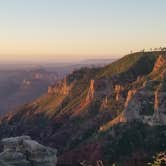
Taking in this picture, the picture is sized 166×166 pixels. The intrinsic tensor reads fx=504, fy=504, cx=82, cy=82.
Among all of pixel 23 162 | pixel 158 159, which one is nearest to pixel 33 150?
pixel 23 162

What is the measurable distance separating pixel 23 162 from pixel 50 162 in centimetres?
1057

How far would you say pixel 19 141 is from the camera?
163500 mm

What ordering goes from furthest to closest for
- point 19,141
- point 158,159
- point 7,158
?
point 19,141 < point 7,158 < point 158,159

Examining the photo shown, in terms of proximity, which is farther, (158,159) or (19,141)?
(19,141)

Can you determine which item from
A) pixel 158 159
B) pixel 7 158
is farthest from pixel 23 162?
pixel 158 159

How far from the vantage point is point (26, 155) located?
512 feet

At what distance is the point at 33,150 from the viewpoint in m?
156

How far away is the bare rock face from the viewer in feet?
492

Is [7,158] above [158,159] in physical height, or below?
below

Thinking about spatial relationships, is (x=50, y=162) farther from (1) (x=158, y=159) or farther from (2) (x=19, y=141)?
(1) (x=158, y=159)

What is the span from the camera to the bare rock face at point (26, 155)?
150 metres

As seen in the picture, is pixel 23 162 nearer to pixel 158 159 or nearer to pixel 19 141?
pixel 19 141

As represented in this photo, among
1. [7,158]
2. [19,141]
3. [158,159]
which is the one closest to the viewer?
[158,159]

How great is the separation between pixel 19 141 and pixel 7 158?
13.5 m
